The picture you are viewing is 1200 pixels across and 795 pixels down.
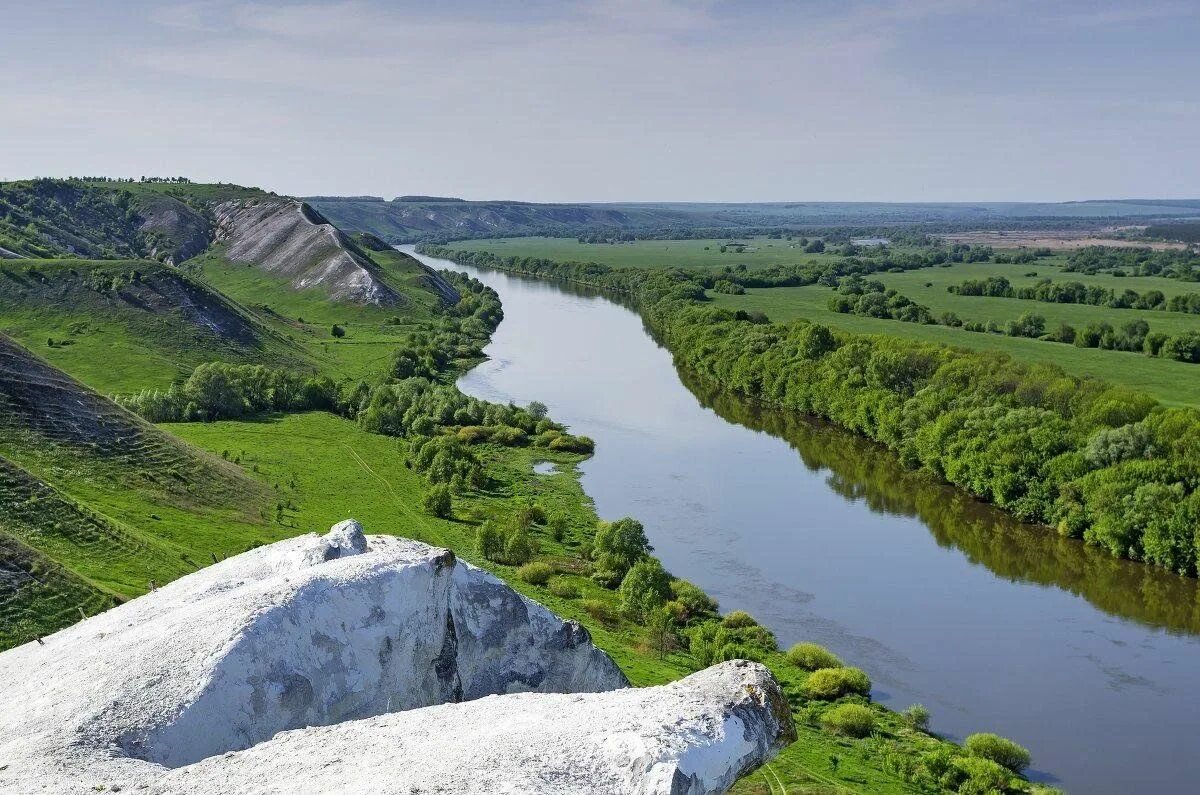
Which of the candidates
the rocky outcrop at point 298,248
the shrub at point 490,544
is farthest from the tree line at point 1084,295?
the shrub at point 490,544

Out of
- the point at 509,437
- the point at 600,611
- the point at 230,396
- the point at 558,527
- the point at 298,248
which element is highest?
the point at 298,248

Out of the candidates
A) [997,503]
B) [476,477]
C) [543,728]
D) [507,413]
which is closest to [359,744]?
[543,728]

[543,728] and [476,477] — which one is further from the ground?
[543,728]

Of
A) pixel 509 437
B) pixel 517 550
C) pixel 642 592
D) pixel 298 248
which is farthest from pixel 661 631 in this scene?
pixel 298 248

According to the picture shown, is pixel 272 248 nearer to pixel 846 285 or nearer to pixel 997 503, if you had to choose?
pixel 846 285

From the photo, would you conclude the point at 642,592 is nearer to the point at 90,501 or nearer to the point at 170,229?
the point at 90,501

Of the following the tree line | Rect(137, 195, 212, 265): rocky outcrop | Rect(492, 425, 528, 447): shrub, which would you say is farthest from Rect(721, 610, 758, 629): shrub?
Rect(137, 195, 212, 265): rocky outcrop
